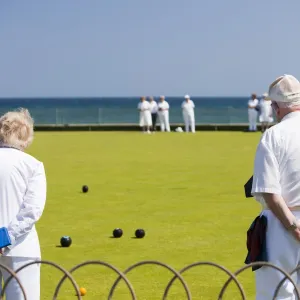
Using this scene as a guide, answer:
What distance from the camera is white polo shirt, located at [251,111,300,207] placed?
5.15m

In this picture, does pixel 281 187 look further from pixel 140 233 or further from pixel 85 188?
pixel 85 188

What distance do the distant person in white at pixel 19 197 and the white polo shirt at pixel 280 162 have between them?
4.47 ft

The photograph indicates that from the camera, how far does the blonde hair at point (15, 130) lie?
17.9 ft

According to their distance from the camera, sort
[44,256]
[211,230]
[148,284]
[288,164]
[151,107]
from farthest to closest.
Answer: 1. [151,107]
2. [211,230]
3. [44,256]
4. [148,284]
5. [288,164]

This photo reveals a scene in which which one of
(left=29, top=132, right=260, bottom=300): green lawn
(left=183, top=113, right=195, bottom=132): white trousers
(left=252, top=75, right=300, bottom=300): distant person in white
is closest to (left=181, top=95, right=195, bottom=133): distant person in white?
(left=183, top=113, right=195, bottom=132): white trousers

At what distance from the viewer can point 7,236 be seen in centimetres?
528

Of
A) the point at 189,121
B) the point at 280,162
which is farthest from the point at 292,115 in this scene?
the point at 189,121

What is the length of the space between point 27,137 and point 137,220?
6.71 metres

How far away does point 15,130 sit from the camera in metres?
5.46

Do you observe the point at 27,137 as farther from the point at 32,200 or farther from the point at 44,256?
the point at 44,256

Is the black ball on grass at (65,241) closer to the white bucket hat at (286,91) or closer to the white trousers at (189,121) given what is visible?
the white bucket hat at (286,91)

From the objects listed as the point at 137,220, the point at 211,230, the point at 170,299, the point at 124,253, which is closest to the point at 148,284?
the point at 170,299

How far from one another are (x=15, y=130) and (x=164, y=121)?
3385 centimetres

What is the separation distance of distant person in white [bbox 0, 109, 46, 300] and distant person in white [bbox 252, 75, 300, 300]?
1.37 meters
